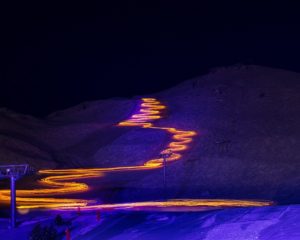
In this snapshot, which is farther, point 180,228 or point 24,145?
point 24,145

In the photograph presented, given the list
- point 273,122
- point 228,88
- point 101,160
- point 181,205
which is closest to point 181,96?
point 228,88

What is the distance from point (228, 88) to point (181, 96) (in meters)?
4.16

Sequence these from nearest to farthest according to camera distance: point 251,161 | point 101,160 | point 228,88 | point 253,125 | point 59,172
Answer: point 251,161 < point 59,172 < point 101,160 < point 253,125 < point 228,88

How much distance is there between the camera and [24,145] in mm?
34156

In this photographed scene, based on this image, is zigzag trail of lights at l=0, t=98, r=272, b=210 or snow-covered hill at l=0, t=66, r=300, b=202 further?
snow-covered hill at l=0, t=66, r=300, b=202

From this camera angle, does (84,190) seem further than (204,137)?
No

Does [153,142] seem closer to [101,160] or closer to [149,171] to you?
[101,160]

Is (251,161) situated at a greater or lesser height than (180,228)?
greater

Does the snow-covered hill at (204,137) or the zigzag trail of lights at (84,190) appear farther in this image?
the snow-covered hill at (204,137)

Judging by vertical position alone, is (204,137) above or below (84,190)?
above

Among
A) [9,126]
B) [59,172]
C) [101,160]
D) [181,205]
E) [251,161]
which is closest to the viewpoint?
[181,205]

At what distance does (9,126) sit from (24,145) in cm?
688

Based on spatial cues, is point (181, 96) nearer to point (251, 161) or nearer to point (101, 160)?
point (101, 160)

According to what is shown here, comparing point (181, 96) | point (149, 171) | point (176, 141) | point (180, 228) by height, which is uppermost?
point (181, 96)
